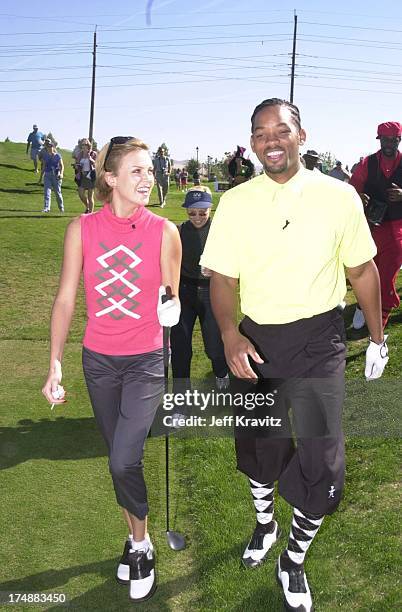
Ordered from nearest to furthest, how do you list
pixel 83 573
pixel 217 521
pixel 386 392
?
pixel 83 573, pixel 217 521, pixel 386 392

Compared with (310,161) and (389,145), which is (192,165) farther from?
(389,145)

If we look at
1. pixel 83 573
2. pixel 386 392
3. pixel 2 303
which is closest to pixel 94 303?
pixel 83 573

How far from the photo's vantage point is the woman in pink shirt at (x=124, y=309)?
3.47m

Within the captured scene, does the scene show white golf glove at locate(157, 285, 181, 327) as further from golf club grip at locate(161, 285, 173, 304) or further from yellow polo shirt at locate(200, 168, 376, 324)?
yellow polo shirt at locate(200, 168, 376, 324)

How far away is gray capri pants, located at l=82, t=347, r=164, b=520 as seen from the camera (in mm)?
3451

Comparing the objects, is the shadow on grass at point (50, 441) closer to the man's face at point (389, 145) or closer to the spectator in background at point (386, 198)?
the spectator in background at point (386, 198)

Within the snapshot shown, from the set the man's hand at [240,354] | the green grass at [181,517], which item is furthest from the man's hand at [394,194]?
the man's hand at [240,354]

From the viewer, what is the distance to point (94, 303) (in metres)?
3.53

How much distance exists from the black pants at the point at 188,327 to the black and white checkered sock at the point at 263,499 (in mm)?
2327

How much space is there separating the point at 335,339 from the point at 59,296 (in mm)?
1508

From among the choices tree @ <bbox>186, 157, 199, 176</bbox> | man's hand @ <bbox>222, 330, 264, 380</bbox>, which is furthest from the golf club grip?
tree @ <bbox>186, 157, 199, 176</bbox>

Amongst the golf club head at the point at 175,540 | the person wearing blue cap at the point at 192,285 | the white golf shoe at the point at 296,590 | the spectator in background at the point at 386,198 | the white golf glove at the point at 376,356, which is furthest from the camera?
the spectator in background at the point at 386,198

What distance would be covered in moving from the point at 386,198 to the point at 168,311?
15.5 feet

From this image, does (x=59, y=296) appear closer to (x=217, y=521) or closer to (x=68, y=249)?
(x=68, y=249)
